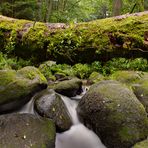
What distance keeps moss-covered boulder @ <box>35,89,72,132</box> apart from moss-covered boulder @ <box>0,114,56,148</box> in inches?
5.6

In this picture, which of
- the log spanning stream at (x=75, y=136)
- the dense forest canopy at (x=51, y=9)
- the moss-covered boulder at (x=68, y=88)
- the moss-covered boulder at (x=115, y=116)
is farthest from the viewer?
the dense forest canopy at (x=51, y=9)

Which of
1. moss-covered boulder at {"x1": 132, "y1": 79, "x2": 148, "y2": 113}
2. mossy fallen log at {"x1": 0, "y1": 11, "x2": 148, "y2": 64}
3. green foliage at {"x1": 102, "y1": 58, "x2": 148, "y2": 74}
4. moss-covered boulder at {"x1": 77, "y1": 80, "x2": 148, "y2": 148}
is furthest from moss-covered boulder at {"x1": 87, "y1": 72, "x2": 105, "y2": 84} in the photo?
moss-covered boulder at {"x1": 77, "y1": 80, "x2": 148, "y2": 148}

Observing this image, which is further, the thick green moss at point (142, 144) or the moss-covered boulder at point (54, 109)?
the moss-covered boulder at point (54, 109)

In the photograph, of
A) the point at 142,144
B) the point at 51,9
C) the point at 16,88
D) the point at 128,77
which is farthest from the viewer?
the point at 51,9

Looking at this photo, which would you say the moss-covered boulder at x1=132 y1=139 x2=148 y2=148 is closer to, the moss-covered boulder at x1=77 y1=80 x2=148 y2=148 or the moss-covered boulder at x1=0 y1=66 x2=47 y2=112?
the moss-covered boulder at x1=77 y1=80 x2=148 y2=148

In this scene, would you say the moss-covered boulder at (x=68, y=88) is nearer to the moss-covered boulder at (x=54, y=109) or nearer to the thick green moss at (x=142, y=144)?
the moss-covered boulder at (x=54, y=109)

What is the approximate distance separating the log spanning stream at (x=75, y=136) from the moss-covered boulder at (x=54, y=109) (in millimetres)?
101

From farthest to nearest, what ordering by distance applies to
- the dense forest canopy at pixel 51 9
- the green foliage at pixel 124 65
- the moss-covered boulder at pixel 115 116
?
1. the dense forest canopy at pixel 51 9
2. the green foliage at pixel 124 65
3. the moss-covered boulder at pixel 115 116

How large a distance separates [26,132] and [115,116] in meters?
1.36

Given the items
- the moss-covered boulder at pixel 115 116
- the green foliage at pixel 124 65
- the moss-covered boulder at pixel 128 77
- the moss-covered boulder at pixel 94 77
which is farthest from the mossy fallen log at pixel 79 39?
the moss-covered boulder at pixel 115 116

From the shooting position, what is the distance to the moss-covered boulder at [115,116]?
4234 millimetres

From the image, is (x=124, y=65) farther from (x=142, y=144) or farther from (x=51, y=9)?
(x=51, y=9)

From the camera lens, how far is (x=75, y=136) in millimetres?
4645

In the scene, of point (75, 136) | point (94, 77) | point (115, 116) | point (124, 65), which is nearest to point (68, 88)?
point (75, 136)
